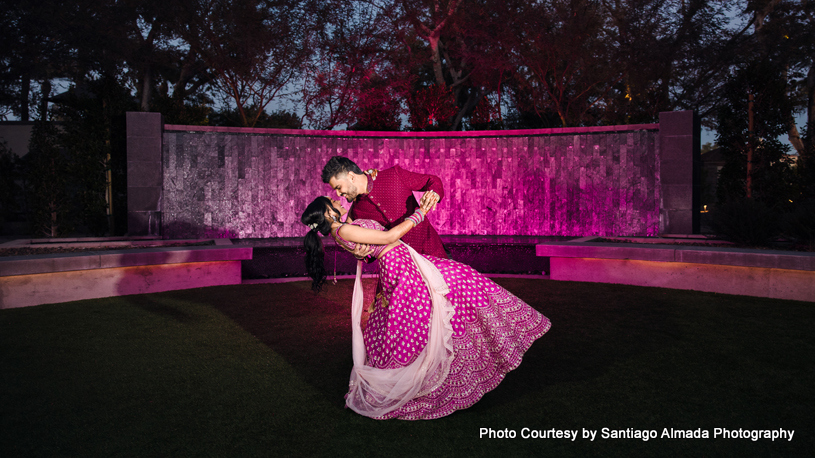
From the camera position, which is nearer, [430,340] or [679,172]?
[430,340]

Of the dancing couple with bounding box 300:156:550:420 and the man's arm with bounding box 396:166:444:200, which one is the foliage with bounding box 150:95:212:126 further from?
the dancing couple with bounding box 300:156:550:420

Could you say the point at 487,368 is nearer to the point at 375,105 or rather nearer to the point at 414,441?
the point at 414,441

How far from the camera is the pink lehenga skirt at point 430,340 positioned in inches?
126

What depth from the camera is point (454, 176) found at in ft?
45.5

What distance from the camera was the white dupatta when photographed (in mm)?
3158

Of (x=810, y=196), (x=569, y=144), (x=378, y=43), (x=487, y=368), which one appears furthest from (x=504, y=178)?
(x=487, y=368)

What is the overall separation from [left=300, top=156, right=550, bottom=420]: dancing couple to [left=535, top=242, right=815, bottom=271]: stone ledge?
14.2 feet

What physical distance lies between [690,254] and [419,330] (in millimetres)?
5269

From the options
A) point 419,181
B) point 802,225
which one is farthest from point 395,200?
point 802,225

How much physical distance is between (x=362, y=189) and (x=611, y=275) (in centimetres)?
544

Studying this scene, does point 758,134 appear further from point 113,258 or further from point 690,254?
point 113,258

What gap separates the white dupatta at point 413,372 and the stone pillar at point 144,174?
10.1 meters

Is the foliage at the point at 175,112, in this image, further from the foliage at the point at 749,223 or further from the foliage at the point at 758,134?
the foliage at the point at 758,134

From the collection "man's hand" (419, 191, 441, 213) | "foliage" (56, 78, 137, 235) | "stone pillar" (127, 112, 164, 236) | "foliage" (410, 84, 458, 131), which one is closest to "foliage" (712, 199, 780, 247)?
"man's hand" (419, 191, 441, 213)
